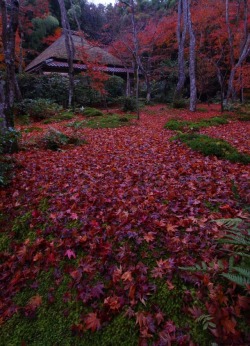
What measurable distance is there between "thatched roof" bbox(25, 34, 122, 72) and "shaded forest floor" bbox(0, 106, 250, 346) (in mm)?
17087

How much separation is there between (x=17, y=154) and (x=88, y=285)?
5.05 m

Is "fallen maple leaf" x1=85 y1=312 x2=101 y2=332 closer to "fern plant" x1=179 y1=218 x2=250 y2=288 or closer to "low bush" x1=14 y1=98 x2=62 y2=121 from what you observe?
"fern plant" x1=179 y1=218 x2=250 y2=288

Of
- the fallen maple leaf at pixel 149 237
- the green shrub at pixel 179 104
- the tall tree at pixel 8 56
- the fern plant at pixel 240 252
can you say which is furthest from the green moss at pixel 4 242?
the green shrub at pixel 179 104

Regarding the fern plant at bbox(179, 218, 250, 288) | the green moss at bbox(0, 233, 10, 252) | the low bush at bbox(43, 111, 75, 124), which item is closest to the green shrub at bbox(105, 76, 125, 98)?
the low bush at bbox(43, 111, 75, 124)

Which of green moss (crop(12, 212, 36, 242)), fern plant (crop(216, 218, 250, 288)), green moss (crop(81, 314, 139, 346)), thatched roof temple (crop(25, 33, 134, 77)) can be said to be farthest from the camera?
thatched roof temple (crop(25, 33, 134, 77))

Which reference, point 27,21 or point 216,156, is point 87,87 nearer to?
point 27,21

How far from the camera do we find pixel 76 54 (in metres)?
21.1

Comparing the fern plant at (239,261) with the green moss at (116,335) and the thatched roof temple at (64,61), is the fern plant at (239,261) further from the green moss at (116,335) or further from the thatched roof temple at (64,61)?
the thatched roof temple at (64,61)

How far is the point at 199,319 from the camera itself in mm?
1876

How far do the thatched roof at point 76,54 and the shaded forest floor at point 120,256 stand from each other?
56.1 feet

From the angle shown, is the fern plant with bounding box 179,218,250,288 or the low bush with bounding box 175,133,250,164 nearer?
the fern plant with bounding box 179,218,250,288

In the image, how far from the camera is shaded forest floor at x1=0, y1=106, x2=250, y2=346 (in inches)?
78.5

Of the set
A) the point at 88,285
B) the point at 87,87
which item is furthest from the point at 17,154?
the point at 87,87

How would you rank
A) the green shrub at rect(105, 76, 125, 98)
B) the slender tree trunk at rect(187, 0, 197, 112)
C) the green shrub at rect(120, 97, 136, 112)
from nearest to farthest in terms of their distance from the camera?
the slender tree trunk at rect(187, 0, 197, 112), the green shrub at rect(120, 97, 136, 112), the green shrub at rect(105, 76, 125, 98)
